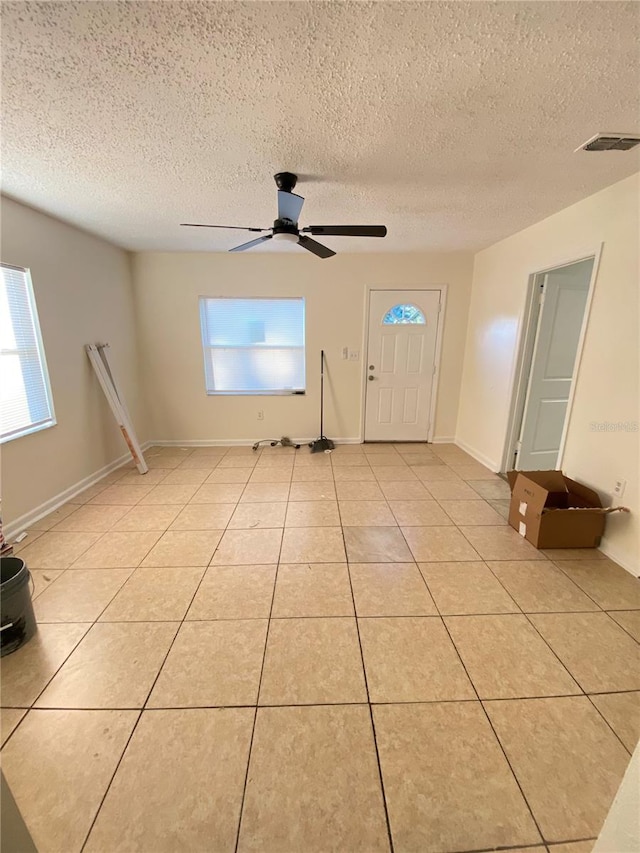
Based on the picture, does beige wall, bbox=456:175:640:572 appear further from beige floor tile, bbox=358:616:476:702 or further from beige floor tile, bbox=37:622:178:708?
beige floor tile, bbox=37:622:178:708

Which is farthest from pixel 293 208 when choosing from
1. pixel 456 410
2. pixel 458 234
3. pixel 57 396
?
pixel 456 410

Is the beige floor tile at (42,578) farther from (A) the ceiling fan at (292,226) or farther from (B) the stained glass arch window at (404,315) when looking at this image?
(B) the stained glass arch window at (404,315)

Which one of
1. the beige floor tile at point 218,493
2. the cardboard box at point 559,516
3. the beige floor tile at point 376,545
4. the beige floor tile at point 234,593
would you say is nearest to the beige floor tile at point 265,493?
the beige floor tile at point 218,493

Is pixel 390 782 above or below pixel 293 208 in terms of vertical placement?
below

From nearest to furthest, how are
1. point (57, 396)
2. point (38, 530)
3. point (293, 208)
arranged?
point (293, 208), point (38, 530), point (57, 396)

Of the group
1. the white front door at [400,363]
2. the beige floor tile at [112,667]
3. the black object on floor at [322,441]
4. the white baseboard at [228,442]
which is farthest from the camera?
the white baseboard at [228,442]

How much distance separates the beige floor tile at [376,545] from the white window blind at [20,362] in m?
2.58

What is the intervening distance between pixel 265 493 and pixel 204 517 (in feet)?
1.99

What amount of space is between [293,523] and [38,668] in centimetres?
156

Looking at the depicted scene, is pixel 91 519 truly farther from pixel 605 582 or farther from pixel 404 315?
pixel 404 315

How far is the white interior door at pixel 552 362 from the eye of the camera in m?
2.98

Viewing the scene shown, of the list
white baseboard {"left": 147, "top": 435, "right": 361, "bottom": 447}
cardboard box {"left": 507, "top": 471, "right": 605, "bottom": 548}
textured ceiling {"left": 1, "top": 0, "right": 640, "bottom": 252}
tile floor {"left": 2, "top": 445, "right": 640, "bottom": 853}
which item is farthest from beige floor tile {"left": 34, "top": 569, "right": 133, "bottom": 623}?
cardboard box {"left": 507, "top": 471, "right": 605, "bottom": 548}

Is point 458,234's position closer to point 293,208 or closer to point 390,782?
point 293,208

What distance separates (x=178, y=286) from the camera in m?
3.97
